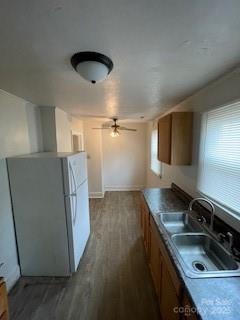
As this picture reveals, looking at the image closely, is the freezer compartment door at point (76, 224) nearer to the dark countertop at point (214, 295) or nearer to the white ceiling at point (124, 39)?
the dark countertop at point (214, 295)

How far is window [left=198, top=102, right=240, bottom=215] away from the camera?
154 cm

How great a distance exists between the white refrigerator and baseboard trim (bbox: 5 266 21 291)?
6 centimetres

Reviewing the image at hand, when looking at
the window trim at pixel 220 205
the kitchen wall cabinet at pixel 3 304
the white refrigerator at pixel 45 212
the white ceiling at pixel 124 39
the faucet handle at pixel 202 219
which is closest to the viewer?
the white ceiling at pixel 124 39

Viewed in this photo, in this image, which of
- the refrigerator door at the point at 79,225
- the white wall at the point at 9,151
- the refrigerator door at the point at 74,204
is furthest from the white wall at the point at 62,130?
the refrigerator door at the point at 79,225

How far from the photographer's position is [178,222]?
2098 mm

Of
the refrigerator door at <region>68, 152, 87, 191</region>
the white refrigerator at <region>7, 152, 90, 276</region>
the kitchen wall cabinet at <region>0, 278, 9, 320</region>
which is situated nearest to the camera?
the kitchen wall cabinet at <region>0, 278, 9, 320</region>

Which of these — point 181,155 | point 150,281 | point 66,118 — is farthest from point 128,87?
point 150,281

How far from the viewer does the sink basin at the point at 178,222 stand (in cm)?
199

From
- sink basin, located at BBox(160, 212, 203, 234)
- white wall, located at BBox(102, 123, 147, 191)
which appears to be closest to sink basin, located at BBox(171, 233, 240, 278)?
sink basin, located at BBox(160, 212, 203, 234)

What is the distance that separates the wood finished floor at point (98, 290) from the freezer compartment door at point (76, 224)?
0.23 m

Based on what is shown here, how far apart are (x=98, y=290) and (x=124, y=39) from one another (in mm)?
2462

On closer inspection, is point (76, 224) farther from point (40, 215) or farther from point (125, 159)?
point (125, 159)

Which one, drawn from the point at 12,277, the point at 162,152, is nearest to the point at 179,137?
the point at 162,152

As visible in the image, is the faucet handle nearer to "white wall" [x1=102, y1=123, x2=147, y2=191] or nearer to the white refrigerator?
the white refrigerator
